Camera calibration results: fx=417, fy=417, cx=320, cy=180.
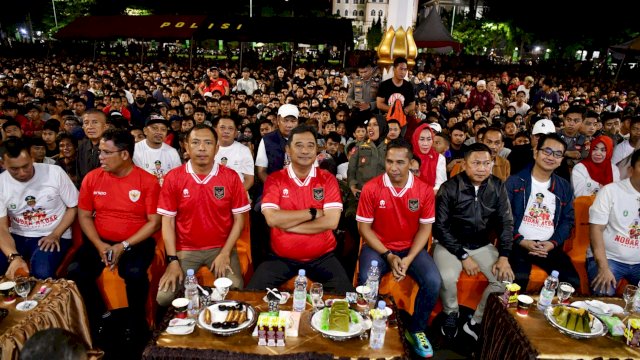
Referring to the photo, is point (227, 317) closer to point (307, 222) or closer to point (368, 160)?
point (307, 222)

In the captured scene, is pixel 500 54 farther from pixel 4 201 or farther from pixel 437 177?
pixel 4 201

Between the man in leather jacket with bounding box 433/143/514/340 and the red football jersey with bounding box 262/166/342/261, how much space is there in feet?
3.53

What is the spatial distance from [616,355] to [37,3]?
5202 centimetres

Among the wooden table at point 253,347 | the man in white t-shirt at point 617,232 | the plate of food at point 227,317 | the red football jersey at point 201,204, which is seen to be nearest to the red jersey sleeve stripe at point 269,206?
the red football jersey at point 201,204

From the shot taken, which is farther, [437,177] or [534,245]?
[437,177]

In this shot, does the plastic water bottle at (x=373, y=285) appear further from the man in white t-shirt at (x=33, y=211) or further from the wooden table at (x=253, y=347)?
the man in white t-shirt at (x=33, y=211)

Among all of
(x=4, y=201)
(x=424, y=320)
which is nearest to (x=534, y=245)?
(x=424, y=320)

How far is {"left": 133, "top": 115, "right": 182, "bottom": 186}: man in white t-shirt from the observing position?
16.8 feet

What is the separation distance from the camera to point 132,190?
3.88 meters

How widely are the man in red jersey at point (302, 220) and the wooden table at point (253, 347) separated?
1096 mm

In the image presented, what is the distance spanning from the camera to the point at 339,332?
97.9 inches

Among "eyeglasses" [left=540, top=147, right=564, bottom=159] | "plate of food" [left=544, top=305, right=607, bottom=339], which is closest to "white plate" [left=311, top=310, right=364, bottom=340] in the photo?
"plate of food" [left=544, top=305, right=607, bottom=339]

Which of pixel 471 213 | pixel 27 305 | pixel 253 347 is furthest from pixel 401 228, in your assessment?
pixel 27 305

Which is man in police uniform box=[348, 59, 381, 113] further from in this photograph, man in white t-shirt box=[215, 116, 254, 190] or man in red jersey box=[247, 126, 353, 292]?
man in red jersey box=[247, 126, 353, 292]
